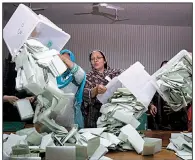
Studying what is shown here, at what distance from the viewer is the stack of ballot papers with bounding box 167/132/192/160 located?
0.82 metres

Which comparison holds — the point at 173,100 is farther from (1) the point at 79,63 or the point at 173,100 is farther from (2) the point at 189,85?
(1) the point at 79,63

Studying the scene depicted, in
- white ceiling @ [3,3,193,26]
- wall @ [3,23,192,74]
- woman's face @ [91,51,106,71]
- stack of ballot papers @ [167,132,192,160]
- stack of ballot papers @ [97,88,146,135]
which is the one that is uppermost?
white ceiling @ [3,3,193,26]

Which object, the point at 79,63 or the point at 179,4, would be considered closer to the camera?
the point at 179,4

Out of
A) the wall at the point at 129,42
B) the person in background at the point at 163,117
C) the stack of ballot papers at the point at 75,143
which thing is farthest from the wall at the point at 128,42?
the stack of ballot papers at the point at 75,143

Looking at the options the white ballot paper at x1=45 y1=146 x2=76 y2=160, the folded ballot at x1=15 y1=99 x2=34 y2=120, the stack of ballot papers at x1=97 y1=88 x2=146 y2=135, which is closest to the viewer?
the white ballot paper at x1=45 y1=146 x2=76 y2=160

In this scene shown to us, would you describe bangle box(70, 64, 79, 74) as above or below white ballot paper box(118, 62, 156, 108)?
above

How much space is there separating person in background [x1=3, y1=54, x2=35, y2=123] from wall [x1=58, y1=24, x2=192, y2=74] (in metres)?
0.20

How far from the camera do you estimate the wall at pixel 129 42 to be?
975 mm

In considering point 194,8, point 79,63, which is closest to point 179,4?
point 194,8

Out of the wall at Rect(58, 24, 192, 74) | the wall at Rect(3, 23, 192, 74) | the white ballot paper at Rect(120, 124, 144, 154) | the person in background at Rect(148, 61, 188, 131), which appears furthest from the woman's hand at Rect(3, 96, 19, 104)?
the person in background at Rect(148, 61, 188, 131)

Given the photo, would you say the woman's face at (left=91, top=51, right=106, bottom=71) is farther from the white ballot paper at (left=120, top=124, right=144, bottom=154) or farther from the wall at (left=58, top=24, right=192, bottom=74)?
the white ballot paper at (left=120, top=124, right=144, bottom=154)

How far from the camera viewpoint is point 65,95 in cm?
87

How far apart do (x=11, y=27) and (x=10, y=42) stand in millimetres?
41

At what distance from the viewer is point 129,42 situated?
1.22m
